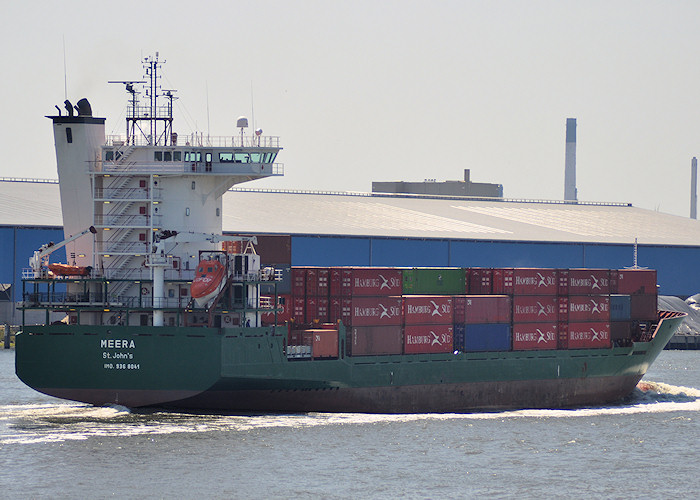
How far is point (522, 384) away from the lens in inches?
2527

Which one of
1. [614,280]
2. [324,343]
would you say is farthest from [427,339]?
[614,280]

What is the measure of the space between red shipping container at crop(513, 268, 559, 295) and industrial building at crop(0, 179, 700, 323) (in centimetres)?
3883

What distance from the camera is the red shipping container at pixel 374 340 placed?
191 feet

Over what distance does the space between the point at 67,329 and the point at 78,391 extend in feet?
8.26

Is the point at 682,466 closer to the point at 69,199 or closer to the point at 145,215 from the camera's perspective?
the point at 145,215

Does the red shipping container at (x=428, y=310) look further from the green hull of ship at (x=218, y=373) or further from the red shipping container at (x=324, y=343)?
the red shipping container at (x=324, y=343)

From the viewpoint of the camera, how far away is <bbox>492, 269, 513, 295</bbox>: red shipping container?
64.0 m

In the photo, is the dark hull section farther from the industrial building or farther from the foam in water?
the industrial building

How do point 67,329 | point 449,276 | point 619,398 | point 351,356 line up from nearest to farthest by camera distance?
point 67,329 < point 351,356 < point 449,276 < point 619,398

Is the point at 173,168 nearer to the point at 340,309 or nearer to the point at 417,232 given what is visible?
the point at 340,309

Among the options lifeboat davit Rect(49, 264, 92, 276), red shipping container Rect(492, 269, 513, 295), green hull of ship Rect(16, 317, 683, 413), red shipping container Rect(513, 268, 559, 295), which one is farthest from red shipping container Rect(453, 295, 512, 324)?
lifeboat davit Rect(49, 264, 92, 276)

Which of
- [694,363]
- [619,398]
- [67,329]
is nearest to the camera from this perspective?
[67,329]

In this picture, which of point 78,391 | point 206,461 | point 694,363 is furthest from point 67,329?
point 694,363

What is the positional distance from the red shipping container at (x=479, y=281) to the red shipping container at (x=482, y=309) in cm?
75
